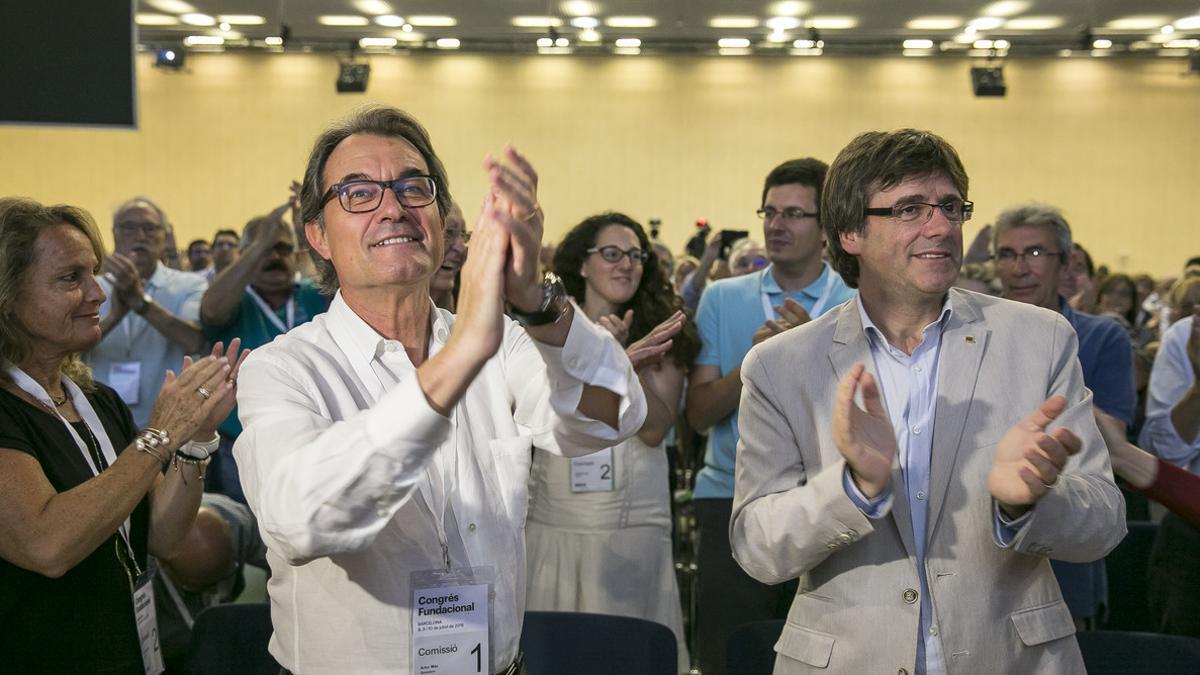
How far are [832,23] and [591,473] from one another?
10237 millimetres

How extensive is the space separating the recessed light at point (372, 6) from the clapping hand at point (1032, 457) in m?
11.2

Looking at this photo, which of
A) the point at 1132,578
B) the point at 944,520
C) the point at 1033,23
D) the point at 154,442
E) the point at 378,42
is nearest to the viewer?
the point at 944,520

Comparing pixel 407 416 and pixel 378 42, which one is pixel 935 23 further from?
pixel 407 416

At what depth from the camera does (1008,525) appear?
5.52 ft

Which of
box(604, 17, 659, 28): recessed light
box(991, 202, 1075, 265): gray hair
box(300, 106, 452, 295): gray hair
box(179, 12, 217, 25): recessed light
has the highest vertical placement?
box(604, 17, 659, 28): recessed light

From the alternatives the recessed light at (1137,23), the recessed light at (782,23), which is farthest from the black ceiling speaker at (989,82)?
the recessed light at (782,23)

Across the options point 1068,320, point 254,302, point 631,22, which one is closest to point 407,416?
point 1068,320

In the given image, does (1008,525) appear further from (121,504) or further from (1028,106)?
(1028,106)

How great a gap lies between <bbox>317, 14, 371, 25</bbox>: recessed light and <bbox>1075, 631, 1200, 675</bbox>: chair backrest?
1152 centimetres

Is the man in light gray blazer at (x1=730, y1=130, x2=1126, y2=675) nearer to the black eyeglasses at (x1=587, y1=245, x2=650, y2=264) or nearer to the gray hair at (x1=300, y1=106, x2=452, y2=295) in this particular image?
the gray hair at (x1=300, y1=106, x2=452, y2=295)

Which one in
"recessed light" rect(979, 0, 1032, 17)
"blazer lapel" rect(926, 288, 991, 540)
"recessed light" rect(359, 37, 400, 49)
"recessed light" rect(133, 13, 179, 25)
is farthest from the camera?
"recessed light" rect(359, 37, 400, 49)

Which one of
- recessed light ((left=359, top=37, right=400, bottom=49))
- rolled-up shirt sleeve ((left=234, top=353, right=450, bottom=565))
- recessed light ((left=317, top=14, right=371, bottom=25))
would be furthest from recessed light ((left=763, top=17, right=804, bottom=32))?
rolled-up shirt sleeve ((left=234, top=353, right=450, bottom=565))

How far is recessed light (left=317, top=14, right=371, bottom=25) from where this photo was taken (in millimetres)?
12117

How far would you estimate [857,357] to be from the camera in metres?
1.91
